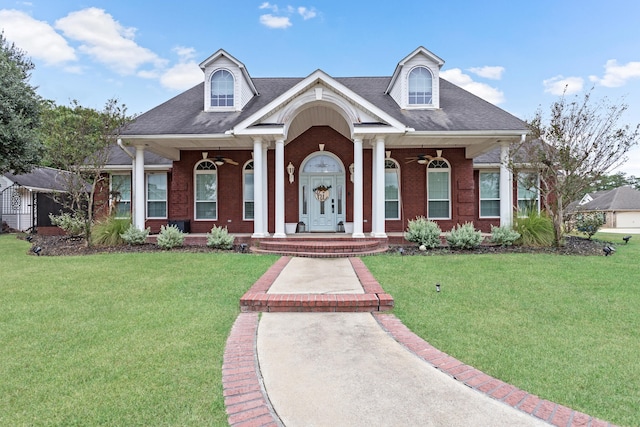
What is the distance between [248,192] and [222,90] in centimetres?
410

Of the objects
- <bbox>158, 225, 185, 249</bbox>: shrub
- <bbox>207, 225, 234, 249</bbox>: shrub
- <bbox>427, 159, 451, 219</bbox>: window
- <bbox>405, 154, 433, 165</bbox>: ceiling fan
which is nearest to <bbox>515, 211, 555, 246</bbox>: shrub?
<bbox>427, 159, 451, 219</bbox>: window

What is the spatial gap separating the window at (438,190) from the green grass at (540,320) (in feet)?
18.7

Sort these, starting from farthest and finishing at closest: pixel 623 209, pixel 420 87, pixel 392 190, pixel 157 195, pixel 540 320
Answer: pixel 623 209 → pixel 157 195 → pixel 392 190 → pixel 420 87 → pixel 540 320

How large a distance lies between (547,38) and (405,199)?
8933 millimetres

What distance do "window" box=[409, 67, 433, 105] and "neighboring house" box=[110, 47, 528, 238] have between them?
0.12 ft

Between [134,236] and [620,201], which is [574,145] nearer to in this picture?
[134,236]

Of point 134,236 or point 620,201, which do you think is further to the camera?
point 620,201

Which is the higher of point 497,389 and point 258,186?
point 258,186

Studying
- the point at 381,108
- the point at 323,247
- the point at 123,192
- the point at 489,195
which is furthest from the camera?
the point at 123,192

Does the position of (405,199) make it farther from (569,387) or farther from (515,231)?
(569,387)

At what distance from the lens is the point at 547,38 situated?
46.1ft

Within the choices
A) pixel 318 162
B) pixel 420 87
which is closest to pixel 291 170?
pixel 318 162

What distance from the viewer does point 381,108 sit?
39.4 ft

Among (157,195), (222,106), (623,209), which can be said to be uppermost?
(222,106)
